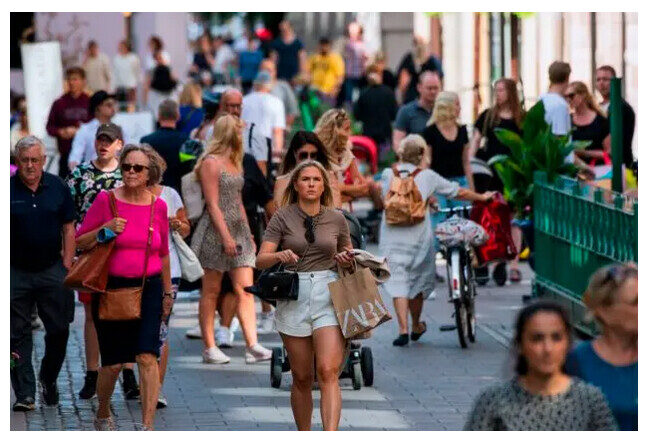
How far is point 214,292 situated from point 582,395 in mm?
7180

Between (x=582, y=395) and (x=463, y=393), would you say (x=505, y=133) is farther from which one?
(x=582, y=395)

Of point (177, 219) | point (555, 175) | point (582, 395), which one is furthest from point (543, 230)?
point (582, 395)

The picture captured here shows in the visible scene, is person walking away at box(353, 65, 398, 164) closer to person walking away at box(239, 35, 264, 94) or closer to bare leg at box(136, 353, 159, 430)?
person walking away at box(239, 35, 264, 94)

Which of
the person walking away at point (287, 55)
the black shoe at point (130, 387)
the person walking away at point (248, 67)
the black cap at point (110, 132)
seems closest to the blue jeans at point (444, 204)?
the black cap at point (110, 132)

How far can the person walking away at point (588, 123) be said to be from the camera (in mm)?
16188

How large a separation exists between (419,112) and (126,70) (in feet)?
59.5

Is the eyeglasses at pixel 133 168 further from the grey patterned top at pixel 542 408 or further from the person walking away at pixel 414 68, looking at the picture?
the person walking away at pixel 414 68

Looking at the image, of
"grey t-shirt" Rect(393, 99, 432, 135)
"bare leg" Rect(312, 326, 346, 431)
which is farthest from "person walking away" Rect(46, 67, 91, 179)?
"bare leg" Rect(312, 326, 346, 431)

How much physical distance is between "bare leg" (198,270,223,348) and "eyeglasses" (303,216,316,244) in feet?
11.1

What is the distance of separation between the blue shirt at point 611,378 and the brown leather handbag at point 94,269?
4.06 meters

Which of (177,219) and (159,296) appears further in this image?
(177,219)

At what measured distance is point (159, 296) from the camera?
9648mm

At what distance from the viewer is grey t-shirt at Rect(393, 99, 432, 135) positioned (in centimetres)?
1708

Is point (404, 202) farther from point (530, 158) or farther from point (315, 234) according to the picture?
point (315, 234)
